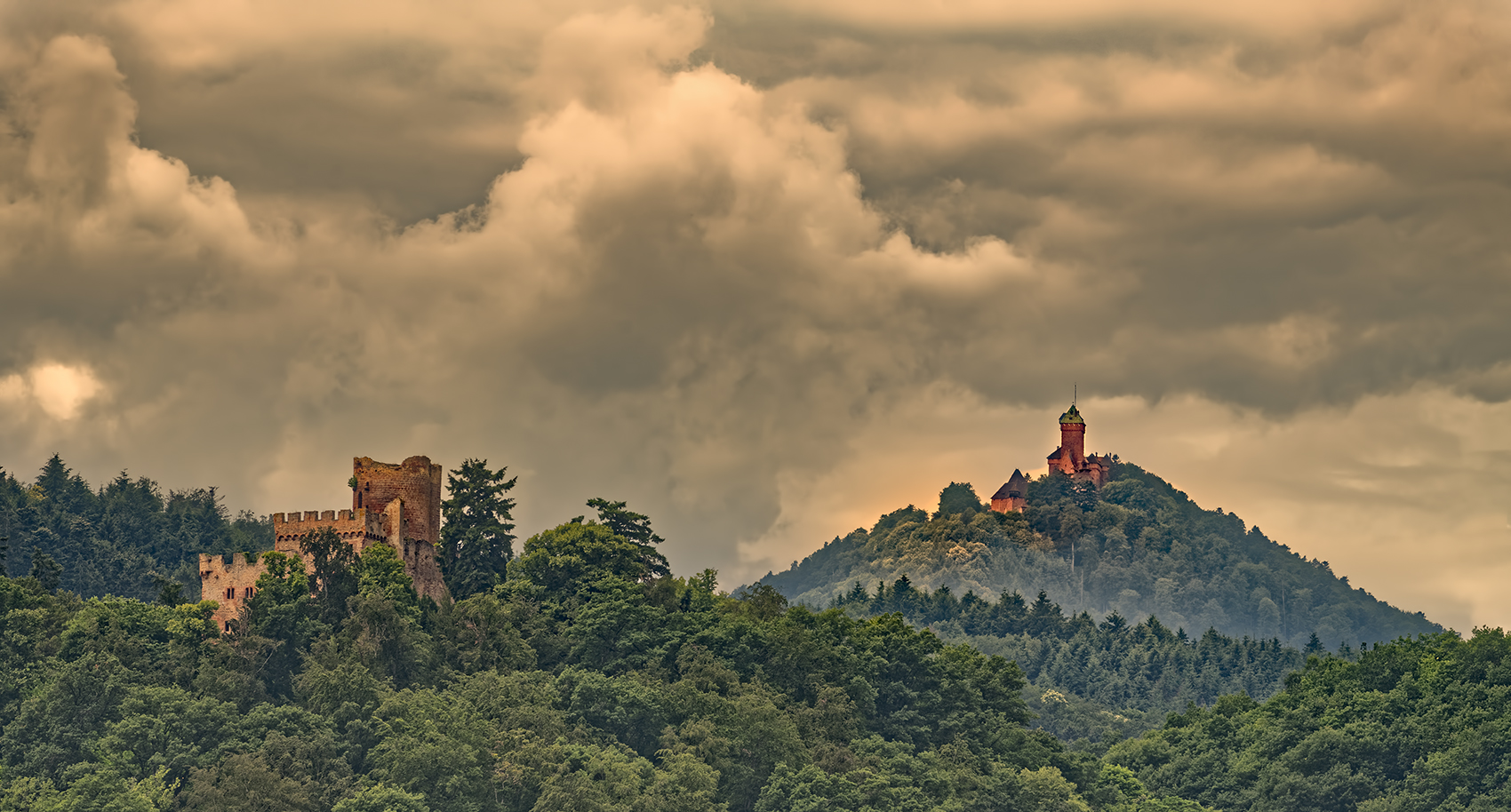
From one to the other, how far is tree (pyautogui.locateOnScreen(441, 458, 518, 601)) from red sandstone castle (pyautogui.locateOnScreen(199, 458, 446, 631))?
0.92 metres

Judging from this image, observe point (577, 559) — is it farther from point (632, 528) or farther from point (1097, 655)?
point (1097, 655)

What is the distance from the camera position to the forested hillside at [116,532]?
124625mm

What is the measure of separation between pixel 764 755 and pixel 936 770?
28.7 ft

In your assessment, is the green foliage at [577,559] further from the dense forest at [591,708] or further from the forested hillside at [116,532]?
the forested hillside at [116,532]

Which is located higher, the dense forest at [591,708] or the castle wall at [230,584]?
the castle wall at [230,584]

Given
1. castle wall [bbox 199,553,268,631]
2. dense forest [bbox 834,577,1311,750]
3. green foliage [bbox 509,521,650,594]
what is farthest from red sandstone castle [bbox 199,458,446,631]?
dense forest [bbox 834,577,1311,750]

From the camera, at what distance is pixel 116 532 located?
5212 inches

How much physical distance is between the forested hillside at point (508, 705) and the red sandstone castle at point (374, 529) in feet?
3.20

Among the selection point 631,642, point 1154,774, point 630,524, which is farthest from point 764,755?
point 1154,774

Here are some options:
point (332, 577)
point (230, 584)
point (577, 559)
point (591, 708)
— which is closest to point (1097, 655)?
point (577, 559)

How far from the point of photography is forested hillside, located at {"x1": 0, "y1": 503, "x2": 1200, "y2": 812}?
7669 cm

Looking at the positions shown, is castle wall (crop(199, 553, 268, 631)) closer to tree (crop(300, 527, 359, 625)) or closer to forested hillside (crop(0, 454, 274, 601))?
tree (crop(300, 527, 359, 625))

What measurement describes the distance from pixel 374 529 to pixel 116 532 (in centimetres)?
5301

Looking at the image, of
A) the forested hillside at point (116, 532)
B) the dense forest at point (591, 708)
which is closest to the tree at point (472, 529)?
the dense forest at point (591, 708)
